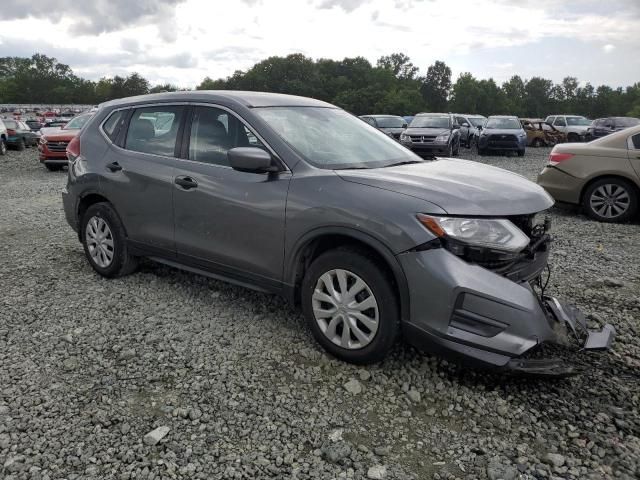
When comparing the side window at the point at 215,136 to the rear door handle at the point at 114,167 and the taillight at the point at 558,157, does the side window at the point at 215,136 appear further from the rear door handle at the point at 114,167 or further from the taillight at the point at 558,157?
the taillight at the point at 558,157

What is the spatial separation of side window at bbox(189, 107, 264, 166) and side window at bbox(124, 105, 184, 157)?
22 cm

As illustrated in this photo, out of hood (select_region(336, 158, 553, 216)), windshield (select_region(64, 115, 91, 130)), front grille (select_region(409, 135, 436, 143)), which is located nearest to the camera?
hood (select_region(336, 158, 553, 216))

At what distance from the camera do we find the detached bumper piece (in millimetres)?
3256

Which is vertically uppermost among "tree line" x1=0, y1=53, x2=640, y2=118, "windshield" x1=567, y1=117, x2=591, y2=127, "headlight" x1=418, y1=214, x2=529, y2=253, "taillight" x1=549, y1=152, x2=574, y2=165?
"tree line" x1=0, y1=53, x2=640, y2=118

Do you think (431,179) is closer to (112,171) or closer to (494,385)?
(494,385)

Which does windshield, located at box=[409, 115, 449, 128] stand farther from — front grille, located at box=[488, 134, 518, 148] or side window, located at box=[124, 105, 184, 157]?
side window, located at box=[124, 105, 184, 157]

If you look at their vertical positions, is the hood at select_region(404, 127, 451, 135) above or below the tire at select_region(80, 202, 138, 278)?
above

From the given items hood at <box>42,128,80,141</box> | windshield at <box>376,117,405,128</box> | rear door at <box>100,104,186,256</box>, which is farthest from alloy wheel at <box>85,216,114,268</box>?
windshield at <box>376,117,405,128</box>

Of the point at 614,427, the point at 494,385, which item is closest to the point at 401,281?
the point at 494,385

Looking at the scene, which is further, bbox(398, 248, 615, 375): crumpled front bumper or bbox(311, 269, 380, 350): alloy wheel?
bbox(311, 269, 380, 350): alloy wheel

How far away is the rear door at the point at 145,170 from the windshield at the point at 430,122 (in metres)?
14.7

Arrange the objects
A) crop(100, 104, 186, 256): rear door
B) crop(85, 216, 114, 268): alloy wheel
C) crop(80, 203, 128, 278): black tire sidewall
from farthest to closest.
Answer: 1. crop(85, 216, 114, 268): alloy wheel
2. crop(80, 203, 128, 278): black tire sidewall
3. crop(100, 104, 186, 256): rear door

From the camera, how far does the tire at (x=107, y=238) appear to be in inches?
189

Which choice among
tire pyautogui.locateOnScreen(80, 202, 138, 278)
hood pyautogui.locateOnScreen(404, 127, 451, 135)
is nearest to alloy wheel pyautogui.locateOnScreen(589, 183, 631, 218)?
tire pyautogui.locateOnScreen(80, 202, 138, 278)
